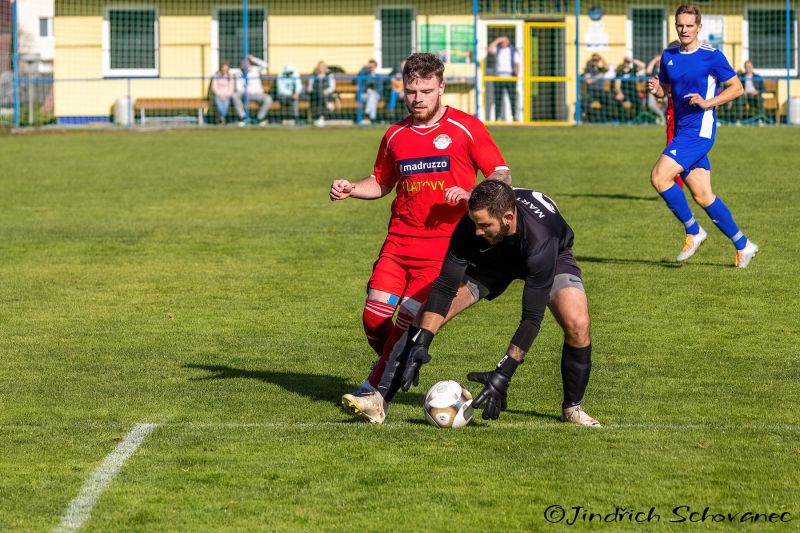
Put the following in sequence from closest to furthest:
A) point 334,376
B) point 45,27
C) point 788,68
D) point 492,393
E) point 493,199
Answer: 1. point 493,199
2. point 492,393
3. point 334,376
4. point 788,68
5. point 45,27

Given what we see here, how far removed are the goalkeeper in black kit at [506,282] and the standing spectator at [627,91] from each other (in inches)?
1098

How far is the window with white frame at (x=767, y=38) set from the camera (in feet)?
122

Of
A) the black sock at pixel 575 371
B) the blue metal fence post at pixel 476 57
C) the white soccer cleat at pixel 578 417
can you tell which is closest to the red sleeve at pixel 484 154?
the black sock at pixel 575 371

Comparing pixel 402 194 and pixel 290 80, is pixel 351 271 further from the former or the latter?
pixel 290 80

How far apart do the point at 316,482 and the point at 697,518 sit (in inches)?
70.7

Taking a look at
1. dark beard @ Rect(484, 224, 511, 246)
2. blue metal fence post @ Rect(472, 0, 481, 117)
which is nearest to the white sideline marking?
dark beard @ Rect(484, 224, 511, 246)

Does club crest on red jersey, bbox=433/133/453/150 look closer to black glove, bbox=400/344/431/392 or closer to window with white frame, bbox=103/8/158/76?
black glove, bbox=400/344/431/392

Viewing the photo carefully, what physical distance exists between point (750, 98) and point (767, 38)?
4197mm

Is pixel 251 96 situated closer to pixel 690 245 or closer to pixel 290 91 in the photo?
pixel 290 91

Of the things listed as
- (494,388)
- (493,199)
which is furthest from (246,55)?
(493,199)

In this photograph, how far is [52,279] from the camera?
46.0 ft

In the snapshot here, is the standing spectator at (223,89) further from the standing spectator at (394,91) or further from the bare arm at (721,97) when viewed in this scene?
the bare arm at (721,97)

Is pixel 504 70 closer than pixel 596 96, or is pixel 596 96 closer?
pixel 596 96

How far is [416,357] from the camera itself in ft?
23.7
